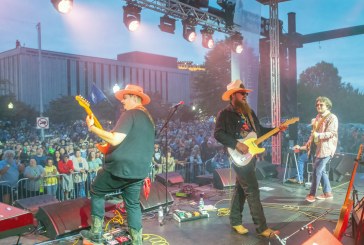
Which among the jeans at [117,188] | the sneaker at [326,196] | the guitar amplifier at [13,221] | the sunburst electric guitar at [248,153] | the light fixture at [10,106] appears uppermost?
the light fixture at [10,106]

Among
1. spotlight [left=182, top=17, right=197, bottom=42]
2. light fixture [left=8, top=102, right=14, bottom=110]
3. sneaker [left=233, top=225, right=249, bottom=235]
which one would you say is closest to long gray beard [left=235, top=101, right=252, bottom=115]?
sneaker [left=233, top=225, right=249, bottom=235]

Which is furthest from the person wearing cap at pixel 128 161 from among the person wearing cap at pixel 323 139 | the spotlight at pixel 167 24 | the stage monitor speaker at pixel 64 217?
the spotlight at pixel 167 24

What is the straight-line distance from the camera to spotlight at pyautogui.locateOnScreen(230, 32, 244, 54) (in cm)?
1034

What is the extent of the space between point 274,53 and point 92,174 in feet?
20.4

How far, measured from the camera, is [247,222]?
489 cm

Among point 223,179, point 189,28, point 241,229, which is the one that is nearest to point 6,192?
point 223,179

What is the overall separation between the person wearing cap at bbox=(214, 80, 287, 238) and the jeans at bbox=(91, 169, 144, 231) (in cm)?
123

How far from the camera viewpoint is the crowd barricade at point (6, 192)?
23.4 feet

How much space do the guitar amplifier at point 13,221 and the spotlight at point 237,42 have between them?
8.16 m

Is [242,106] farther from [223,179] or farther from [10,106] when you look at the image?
[10,106]

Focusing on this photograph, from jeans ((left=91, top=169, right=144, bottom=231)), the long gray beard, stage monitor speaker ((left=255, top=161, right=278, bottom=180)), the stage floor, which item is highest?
the long gray beard

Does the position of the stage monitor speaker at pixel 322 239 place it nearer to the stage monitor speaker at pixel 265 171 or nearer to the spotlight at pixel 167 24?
the stage monitor speaker at pixel 265 171

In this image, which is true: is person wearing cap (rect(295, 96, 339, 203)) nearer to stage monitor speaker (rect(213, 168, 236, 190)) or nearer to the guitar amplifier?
stage monitor speaker (rect(213, 168, 236, 190))

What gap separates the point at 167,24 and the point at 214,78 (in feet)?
44.2
